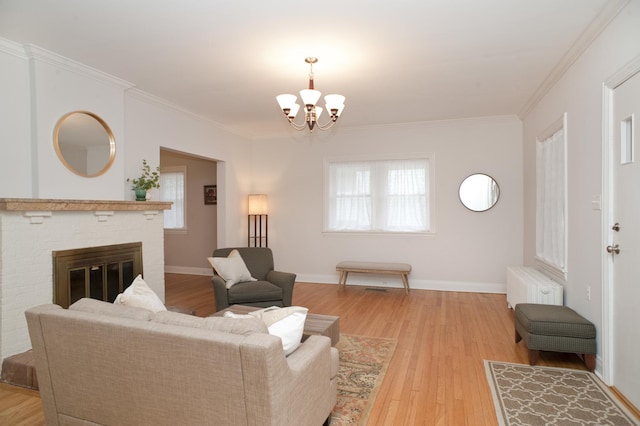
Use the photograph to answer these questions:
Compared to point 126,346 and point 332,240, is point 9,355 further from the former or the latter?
point 332,240

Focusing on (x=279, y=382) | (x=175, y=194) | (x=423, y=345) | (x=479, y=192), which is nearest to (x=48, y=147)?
(x=279, y=382)

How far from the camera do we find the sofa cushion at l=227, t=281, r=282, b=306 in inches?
157

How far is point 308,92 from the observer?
10.3 feet

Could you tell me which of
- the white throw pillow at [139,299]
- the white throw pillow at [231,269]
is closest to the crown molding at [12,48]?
the white throw pillow at [139,299]

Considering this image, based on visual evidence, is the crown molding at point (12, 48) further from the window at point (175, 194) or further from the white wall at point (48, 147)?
the window at point (175, 194)

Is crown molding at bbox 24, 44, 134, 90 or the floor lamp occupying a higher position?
crown molding at bbox 24, 44, 134, 90

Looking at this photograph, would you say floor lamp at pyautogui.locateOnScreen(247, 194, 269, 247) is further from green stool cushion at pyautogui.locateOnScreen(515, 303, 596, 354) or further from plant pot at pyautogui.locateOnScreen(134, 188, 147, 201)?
green stool cushion at pyautogui.locateOnScreen(515, 303, 596, 354)

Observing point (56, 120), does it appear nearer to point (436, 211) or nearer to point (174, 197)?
point (174, 197)

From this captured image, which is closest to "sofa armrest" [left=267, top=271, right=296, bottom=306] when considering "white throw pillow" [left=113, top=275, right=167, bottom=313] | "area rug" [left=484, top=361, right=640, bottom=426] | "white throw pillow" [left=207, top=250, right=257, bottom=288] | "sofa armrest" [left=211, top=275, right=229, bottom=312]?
"white throw pillow" [left=207, top=250, right=257, bottom=288]

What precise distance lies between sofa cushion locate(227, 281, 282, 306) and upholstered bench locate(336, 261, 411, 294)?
1954 millimetres

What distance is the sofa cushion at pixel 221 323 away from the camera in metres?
1.65

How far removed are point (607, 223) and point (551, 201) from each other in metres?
1.52

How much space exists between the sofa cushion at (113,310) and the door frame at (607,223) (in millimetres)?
3140

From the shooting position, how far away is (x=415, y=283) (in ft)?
20.1
